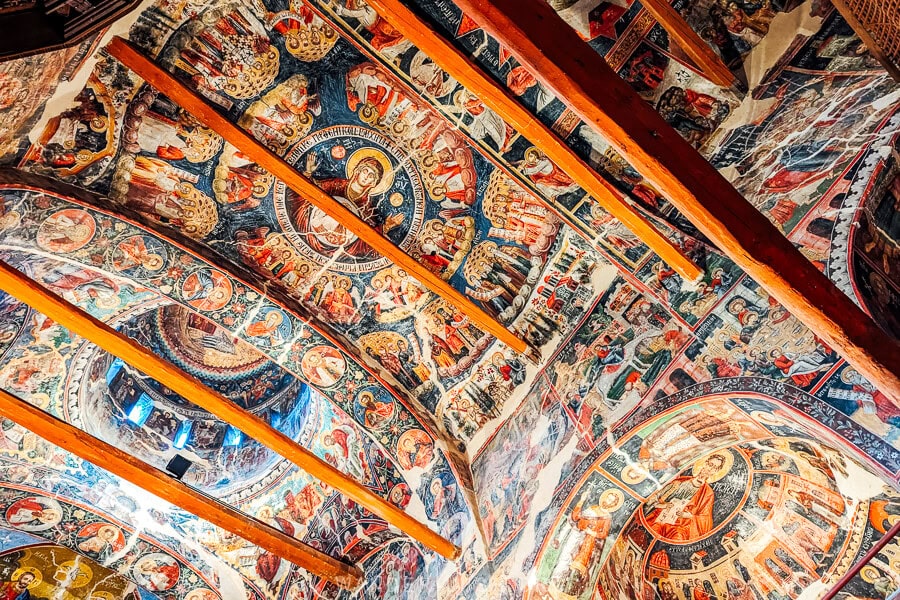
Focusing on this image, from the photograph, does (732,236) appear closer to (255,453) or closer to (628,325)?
(628,325)

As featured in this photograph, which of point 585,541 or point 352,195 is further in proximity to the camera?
point 352,195

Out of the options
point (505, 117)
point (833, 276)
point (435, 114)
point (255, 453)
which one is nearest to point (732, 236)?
point (833, 276)

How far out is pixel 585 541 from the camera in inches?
311

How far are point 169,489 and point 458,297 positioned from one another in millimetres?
4512

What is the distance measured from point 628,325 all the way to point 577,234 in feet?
4.45

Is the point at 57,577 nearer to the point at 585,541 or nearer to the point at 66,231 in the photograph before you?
the point at 66,231

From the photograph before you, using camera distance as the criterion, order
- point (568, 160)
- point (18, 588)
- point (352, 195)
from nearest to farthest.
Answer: point (568, 160) → point (352, 195) → point (18, 588)

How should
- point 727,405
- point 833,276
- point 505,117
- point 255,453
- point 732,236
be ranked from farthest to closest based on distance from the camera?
point 255,453
point 505,117
point 727,405
point 833,276
point 732,236

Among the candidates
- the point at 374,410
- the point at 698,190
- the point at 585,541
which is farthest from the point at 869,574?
the point at 374,410

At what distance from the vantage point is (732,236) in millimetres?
5207

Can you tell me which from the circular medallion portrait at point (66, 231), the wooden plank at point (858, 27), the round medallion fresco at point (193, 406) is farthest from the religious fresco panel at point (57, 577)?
the wooden plank at point (858, 27)

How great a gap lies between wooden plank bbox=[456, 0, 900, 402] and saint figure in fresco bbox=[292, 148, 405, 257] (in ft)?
15.7

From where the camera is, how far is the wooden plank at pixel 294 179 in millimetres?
7812

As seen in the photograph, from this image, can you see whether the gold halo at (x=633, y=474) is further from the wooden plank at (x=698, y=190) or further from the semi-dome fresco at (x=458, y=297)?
the wooden plank at (x=698, y=190)
